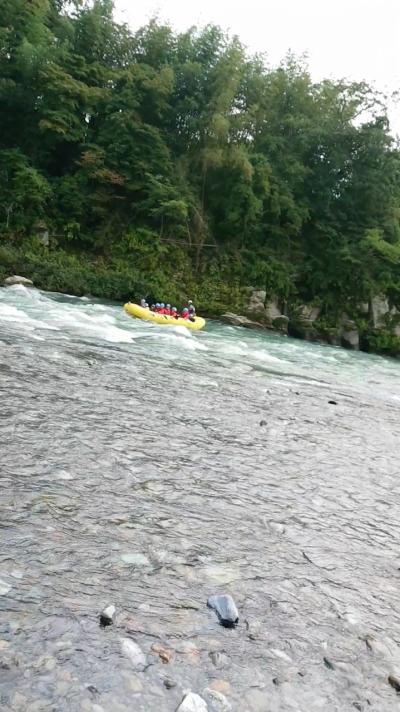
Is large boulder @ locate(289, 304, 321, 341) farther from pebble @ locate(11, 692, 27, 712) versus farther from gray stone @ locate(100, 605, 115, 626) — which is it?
pebble @ locate(11, 692, 27, 712)

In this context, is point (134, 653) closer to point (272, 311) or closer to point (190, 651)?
point (190, 651)

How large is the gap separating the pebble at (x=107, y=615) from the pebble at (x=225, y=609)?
0.44 meters

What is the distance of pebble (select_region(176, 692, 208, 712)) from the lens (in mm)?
1548

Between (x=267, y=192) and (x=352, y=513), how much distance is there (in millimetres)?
28440

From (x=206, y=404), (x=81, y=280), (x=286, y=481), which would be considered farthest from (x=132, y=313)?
(x=286, y=481)

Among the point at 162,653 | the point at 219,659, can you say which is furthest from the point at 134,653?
the point at 219,659

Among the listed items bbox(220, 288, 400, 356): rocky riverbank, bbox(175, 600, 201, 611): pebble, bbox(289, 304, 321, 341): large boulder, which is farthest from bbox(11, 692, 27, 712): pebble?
bbox(289, 304, 321, 341): large boulder

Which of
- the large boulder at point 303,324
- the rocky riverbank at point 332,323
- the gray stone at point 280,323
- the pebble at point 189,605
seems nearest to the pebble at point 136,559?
the pebble at point 189,605

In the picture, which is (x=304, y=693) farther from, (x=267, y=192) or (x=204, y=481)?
(x=267, y=192)

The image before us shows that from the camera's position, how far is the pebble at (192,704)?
155cm

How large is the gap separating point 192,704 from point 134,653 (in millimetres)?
285

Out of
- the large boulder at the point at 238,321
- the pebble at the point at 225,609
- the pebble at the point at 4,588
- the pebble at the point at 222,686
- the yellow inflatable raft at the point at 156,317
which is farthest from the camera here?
the large boulder at the point at 238,321

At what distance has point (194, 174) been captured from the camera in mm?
29891

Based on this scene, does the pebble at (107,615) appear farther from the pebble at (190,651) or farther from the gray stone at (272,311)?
the gray stone at (272,311)
